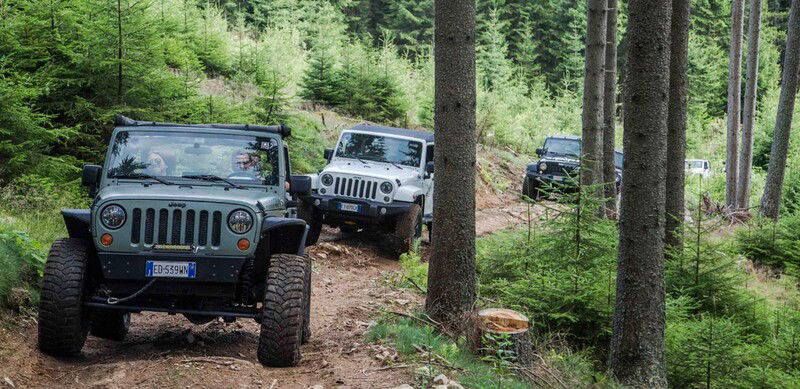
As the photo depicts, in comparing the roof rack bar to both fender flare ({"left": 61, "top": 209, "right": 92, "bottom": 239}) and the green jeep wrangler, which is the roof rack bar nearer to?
the green jeep wrangler

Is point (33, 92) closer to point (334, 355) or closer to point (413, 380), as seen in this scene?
point (334, 355)

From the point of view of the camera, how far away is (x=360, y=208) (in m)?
12.5

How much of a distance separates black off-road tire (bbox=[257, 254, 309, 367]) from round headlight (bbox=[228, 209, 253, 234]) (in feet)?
1.35

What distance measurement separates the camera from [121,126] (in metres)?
7.32

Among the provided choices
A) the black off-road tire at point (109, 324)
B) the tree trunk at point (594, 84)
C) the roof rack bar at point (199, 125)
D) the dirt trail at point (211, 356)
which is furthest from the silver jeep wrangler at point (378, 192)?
the black off-road tire at point (109, 324)

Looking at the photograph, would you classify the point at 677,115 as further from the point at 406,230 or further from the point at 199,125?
the point at 199,125

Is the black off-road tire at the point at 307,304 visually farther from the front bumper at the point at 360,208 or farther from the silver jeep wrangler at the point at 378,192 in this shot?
the front bumper at the point at 360,208

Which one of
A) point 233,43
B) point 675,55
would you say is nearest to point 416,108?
point 233,43

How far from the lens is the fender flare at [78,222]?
20.8 feet

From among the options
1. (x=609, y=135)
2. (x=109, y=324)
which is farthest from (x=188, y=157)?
(x=609, y=135)

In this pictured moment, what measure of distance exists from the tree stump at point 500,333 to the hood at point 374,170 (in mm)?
5990

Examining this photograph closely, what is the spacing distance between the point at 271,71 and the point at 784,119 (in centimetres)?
1231

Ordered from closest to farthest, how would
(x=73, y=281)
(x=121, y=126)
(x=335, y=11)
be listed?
(x=73, y=281), (x=121, y=126), (x=335, y=11)

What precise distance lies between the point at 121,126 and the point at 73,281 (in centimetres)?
187
